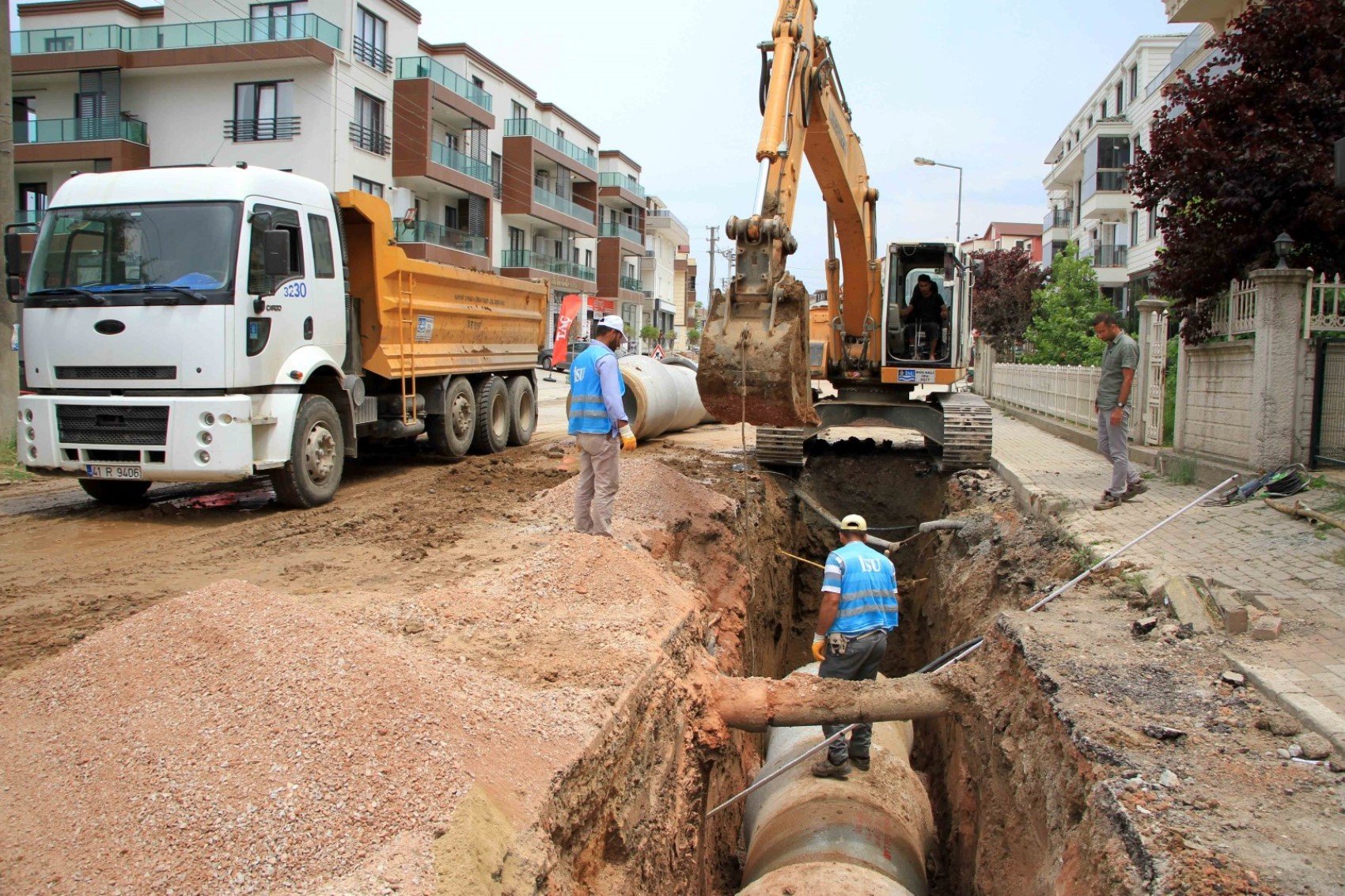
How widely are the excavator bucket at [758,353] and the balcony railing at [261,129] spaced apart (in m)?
25.1

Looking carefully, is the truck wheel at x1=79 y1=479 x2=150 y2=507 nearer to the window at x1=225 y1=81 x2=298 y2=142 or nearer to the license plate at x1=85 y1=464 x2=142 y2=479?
the license plate at x1=85 y1=464 x2=142 y2=479

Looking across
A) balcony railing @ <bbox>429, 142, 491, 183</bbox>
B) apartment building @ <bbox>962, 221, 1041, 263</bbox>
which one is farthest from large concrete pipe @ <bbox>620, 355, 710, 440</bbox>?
apartment building @ <bbox>962, 221, 1041, 263</bbox>

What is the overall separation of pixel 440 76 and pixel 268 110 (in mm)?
6616

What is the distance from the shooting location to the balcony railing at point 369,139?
29453mm

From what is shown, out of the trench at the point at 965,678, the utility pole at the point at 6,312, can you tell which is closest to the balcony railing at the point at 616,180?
the utility pole at the point at 6,312

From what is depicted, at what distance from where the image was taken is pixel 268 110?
28453 millimetres

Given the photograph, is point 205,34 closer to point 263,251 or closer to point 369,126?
point 369,126

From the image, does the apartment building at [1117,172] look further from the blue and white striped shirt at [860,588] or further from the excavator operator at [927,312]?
the blue and white striped shirt at [860,588]

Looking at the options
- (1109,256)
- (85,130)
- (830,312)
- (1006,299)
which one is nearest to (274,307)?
(830,312)

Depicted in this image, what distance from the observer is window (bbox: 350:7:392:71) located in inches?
1159

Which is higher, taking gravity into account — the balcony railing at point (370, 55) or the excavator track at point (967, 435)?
the balcony railing at point (370, 55)

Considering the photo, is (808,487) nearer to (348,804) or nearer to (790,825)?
(790,825)

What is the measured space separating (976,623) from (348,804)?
5912mm

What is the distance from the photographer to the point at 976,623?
7.98 m
